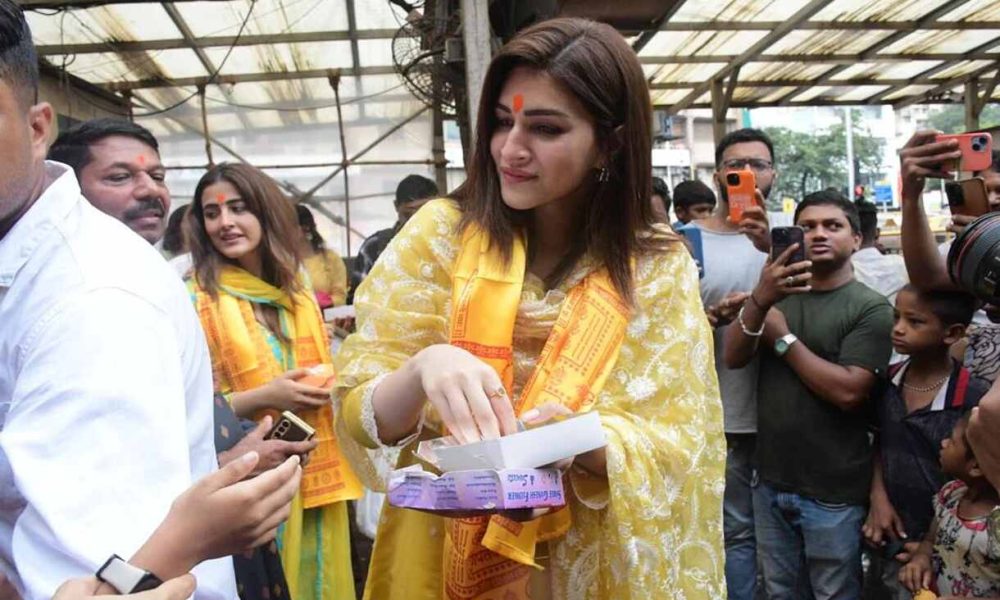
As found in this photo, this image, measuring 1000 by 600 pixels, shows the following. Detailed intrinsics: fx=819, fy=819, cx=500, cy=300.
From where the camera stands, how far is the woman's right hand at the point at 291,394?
260 cm

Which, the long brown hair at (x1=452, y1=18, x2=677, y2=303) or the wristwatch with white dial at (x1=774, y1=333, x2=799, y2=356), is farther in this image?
the wristwatch with white dial at (x1=774, y1=333, x2=799, y2=356)

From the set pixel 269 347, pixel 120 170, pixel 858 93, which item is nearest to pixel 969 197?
pixel 269 347

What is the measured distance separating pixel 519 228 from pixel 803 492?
1.69 metres

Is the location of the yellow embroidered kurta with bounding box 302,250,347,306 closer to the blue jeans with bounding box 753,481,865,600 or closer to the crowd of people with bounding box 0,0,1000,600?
the crowd of people with bounding box 0,0,1000,600

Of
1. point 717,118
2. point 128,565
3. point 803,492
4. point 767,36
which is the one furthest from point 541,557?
point 717,118

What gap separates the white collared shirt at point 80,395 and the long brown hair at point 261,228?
182 centimetres

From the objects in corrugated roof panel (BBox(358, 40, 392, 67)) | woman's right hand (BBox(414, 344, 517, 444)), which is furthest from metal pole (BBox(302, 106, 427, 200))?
woman's right hand (BBox(414, 344, 517, 444))

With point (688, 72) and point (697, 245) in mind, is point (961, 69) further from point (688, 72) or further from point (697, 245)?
point (697, 245)

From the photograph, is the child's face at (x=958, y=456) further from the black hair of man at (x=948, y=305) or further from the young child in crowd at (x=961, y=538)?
the black hair of man at (x=948, y=305)

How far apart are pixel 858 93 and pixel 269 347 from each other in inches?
372

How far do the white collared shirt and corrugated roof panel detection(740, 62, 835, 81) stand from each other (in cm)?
827

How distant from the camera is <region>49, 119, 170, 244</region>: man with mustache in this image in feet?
8.57

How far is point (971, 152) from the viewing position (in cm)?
237

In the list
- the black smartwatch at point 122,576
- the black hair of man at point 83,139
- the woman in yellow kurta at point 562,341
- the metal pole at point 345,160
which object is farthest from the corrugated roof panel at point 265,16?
the black smartwatch at point 122,576
